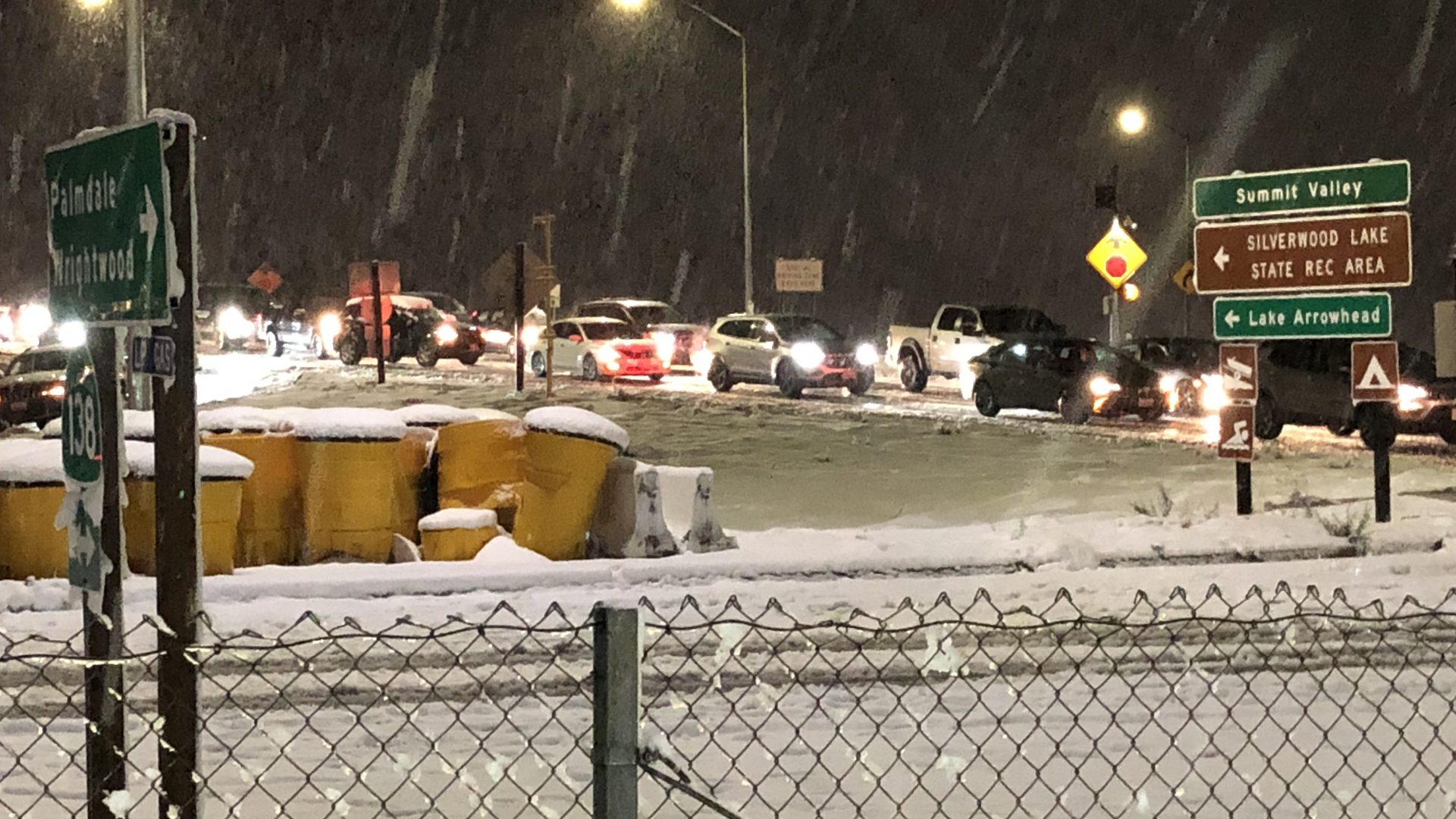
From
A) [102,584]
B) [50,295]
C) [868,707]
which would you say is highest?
[50,295]

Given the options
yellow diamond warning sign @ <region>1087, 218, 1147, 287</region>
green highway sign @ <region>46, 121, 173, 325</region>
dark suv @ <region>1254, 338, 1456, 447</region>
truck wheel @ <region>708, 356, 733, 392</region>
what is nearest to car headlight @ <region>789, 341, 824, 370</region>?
truck wheel @ <region>708, 356, 733, 392</region>

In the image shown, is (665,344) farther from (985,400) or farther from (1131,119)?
(1131,119)

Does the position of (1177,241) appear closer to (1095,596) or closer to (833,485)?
(833,485)

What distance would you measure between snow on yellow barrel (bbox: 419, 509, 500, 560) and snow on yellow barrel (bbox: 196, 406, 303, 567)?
0.89 meters

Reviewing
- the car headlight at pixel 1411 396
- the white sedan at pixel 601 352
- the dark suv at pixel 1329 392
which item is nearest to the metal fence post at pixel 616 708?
the dark suv at pixel 1329 392

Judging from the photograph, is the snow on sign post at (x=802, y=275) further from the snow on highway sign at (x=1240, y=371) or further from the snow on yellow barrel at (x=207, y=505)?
the snow on yellow barrel at (x=207, y=505)

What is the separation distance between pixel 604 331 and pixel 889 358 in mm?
6855

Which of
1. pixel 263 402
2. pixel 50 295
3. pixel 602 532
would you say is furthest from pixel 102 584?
pixel 263 402

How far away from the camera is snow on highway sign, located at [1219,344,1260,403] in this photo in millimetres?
14469

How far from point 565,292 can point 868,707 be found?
209 feet

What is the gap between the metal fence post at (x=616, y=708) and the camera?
11.5 feet

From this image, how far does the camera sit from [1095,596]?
10883 millimetres

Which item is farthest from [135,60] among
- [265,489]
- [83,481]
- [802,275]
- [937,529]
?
[802,275]

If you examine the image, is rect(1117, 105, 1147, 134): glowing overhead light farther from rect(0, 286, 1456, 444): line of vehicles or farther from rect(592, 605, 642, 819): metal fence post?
rect(592, 605, 642, 819): metal fence post
